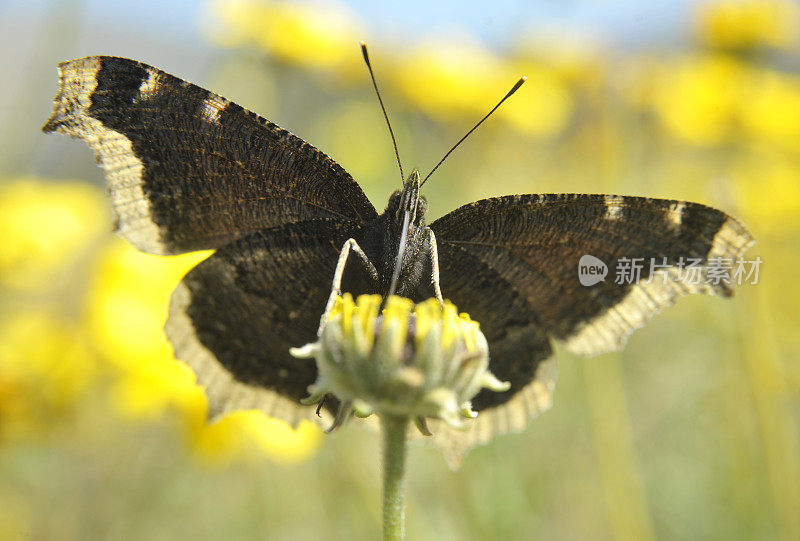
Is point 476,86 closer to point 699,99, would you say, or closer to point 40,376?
point 699,99

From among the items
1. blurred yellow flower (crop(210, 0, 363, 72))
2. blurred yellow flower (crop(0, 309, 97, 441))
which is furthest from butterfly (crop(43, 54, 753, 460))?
blurred yellow flower (crop(210, 0, 363, 72))

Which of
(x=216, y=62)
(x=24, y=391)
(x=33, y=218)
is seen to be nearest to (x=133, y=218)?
(x=24, y=391)

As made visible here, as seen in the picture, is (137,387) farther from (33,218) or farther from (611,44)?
(611,44)

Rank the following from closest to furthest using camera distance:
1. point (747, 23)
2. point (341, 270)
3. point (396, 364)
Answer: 1. point (396, 364)
2. point (341, 270)
3. point (747, 23)

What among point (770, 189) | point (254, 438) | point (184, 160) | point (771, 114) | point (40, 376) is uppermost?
point (771, 114)

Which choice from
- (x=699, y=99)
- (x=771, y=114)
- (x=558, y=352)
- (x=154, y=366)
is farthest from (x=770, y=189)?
(x=154, y=366)

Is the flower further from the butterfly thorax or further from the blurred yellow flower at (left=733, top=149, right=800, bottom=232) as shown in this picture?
the blurred yellow flower at (left=733, top=149, right=800, bottom=232)
